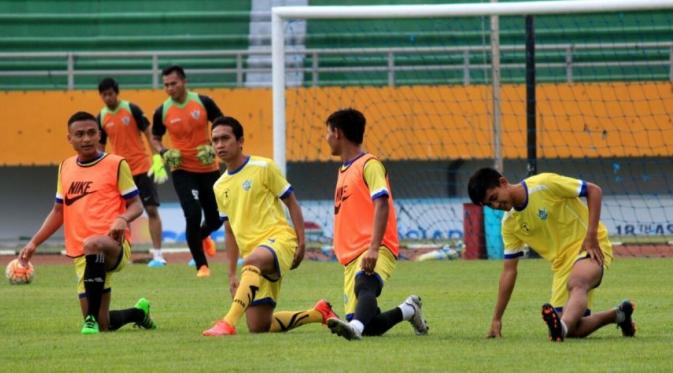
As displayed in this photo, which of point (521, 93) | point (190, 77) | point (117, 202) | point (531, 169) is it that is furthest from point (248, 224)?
point (190, 77)

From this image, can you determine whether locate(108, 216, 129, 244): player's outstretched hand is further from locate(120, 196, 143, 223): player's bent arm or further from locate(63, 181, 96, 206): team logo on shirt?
locate(63, 181, 96, 206): team logo on shirt

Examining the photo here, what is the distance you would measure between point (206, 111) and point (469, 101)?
8501mm

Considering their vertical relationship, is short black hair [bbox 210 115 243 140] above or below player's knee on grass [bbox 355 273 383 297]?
above

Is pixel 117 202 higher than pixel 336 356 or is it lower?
higher

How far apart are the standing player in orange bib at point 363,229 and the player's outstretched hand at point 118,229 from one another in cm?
146

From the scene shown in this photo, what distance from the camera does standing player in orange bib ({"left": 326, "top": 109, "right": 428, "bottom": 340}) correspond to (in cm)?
924

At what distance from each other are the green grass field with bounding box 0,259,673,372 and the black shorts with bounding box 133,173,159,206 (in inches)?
68.7

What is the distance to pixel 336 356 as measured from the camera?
8047 mm

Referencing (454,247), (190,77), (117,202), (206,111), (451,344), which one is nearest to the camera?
(451,344)

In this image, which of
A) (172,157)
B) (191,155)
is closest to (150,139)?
(191,155)

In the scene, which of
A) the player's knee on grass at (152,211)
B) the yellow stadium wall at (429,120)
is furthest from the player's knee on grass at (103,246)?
the yellow stadium wall at (429,120)

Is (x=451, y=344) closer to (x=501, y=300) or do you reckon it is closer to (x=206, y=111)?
(x=501, y=300)

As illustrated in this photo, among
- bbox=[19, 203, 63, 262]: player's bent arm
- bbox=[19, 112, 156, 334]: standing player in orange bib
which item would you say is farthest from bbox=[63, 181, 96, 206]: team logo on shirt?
bbox=[19, 203, 63, 262]: player's bent arm

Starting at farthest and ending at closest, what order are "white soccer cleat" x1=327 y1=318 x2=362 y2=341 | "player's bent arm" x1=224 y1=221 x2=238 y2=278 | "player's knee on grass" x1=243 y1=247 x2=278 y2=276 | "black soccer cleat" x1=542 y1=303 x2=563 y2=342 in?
"player's bent arm" x1=224 y1=221 x2=238 y2=278, "player's knee on grass" x1=243 y1=247 x2=278 y2=276, "white soccer cleat" x1=327 y1=318 x2=362 y2=341, "black soccer cleat" x1=542 y1=303 x2=563 y2=342
